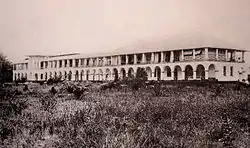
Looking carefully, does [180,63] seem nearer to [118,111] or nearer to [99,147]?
[118,111]

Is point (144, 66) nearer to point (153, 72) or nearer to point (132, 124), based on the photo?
point (153, 72)

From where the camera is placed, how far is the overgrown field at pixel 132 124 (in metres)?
2.93

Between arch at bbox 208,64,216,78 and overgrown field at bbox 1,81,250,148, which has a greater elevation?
arch at bbox 208,64,216,78

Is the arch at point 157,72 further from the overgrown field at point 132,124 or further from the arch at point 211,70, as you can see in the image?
the overgrown field at point 132,124

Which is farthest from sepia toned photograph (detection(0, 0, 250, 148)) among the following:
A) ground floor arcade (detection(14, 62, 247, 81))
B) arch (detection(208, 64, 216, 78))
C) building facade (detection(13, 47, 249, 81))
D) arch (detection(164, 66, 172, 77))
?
arch (detection(164, 66, 172, 77))

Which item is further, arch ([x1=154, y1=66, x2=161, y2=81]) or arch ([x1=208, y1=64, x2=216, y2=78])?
arch ([x1=154, y1=66, x2=161, y2=81])

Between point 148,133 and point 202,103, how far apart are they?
91cm

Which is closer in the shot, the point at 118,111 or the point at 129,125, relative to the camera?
the point at 129,125

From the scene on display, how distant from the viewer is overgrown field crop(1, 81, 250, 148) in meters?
2.93

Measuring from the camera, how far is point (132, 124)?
3.10 meters

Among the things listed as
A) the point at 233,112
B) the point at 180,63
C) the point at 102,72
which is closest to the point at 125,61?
the point at 102,72

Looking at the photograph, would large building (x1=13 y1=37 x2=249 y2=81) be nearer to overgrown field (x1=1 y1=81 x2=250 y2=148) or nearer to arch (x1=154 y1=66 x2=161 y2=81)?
arch (x1=154 y1=66 x2=161 y2=81)

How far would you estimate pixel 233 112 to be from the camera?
327cm

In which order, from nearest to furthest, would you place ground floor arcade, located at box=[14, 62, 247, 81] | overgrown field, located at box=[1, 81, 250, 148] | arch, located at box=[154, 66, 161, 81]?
overgrown field, located at box=[1, 81, 250, 148]
ground floor arcade, located at box=[14, 62, 247, 81]
arch, located at box=[154, 66, 161, 81]
